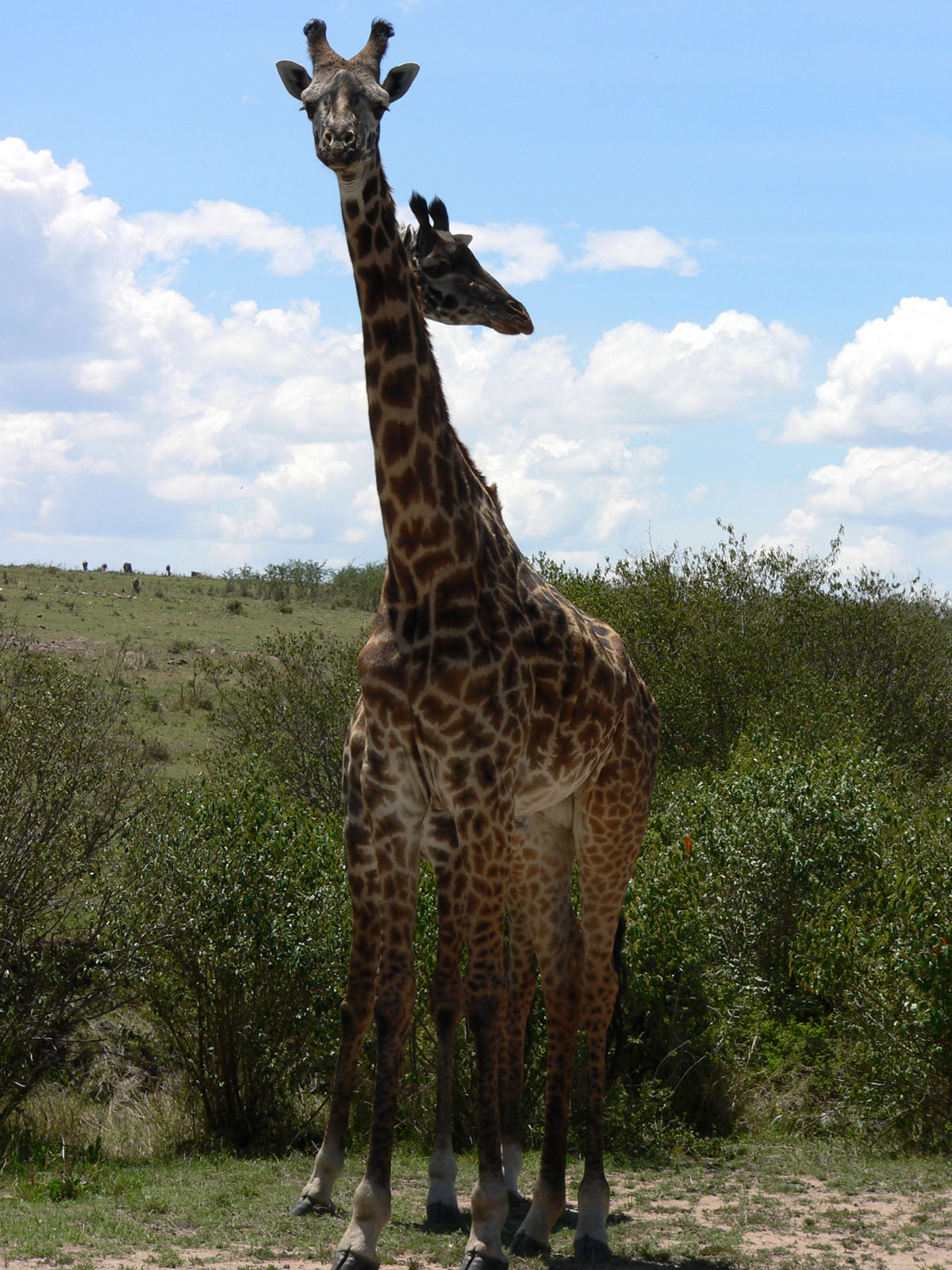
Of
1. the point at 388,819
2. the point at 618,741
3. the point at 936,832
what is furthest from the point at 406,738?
the point at 936,832

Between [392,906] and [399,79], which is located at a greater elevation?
[399,79]

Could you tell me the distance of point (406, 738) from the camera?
5.64 m

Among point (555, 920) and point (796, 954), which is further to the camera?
point (796, 954)

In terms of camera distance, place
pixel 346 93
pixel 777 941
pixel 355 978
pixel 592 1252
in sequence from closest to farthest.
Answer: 1. pixel 346 93
2. pixel 592 1252
3. pixel 355 978
4. pixel 777 941

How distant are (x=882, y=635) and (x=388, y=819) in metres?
18.3

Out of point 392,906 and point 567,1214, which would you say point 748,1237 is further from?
point 392,906

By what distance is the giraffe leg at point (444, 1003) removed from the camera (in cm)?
661

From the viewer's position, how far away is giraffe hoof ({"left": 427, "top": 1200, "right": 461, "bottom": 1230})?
6.54 metres

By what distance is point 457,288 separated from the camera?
23.0 ft

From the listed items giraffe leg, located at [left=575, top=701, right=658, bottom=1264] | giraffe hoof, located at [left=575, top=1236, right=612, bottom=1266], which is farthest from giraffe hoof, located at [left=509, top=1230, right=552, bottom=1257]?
giraffe leg, located at [left=575, top=701, right=658, bottom=1264]

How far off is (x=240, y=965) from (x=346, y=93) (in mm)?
6015

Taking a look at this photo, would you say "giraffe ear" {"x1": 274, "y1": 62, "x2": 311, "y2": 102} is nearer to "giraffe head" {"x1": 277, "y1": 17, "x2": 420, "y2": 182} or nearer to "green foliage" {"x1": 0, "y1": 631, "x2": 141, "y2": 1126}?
"giraffe head" {"x1": 277, "y1": 17, "x2": 420, "y2": 182}

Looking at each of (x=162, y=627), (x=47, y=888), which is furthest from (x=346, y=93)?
(x=162, y=627)

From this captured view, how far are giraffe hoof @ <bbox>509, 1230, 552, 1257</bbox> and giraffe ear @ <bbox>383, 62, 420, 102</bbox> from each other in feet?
17.3
